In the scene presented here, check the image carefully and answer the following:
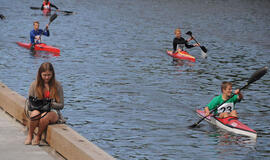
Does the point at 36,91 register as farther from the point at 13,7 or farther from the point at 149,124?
the point at 13,7

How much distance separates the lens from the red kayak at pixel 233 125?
11408 millimetres

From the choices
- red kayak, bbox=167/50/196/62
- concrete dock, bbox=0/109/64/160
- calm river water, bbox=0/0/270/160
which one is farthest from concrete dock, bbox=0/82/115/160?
red kayak, bbox=167/50/196/62

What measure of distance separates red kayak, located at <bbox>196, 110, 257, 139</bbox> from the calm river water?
0.14 metres

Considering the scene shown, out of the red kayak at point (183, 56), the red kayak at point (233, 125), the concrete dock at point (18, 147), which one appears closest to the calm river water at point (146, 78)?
the red kayak at point (233, 125)

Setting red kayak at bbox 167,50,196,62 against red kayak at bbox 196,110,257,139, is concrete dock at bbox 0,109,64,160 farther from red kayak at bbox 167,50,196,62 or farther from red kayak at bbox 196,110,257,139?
red kayak at bbox 167,50,196,62

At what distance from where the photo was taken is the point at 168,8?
51.5 metres

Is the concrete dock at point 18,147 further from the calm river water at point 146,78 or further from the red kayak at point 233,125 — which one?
the red kayak at point 233,125

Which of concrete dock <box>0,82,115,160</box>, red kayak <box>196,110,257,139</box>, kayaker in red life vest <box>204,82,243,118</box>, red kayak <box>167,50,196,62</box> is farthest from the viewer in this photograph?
red kayak <box>167,50,196,62</box>

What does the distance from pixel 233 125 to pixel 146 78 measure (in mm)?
6872

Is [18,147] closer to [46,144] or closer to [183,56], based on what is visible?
[46,144]

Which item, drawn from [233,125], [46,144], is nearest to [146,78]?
[233,125]

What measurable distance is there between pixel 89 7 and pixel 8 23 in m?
16.9

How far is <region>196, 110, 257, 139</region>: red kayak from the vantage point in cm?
1141

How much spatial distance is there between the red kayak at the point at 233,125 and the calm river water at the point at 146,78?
0.14 m
